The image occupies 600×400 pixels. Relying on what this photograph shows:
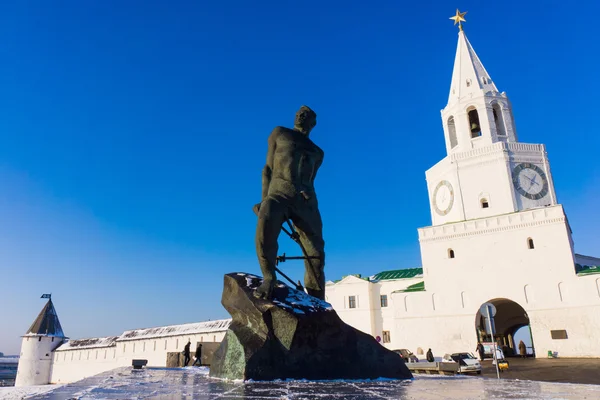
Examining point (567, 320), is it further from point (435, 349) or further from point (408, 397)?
point (408, 397)

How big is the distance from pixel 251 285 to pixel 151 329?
138 feet

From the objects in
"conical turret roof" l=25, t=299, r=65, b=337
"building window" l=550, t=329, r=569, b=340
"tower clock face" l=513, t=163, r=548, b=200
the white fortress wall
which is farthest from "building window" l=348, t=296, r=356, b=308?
"conical turret roof" l=25, t=299, r=65, b=337

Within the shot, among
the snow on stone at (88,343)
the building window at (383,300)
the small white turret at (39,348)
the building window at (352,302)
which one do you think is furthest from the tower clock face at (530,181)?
the small white turret at (39,348)

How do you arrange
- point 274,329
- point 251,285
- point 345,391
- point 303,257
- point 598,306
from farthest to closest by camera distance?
point 598,306 → point 303,257 → point 251,285 → point 274,329 → point 345,391

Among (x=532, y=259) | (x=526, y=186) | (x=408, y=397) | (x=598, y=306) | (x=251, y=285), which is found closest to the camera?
(x=408, y=397)

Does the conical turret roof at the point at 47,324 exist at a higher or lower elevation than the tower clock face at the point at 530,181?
lower

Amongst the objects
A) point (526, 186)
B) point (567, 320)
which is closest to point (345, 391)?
point (567, 320)

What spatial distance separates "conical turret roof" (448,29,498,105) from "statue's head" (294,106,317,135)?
2835 centimetres

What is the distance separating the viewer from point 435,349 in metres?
27.1

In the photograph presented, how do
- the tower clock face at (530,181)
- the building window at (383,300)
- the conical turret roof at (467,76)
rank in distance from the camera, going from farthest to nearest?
the building window at (383,300) < the conical turret roof at (467,76) < the tower clock face at (530,181)

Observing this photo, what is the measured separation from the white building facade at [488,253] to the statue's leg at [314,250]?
2395 centimetres

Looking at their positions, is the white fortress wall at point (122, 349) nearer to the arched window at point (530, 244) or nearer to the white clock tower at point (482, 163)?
the white clock tower at point (482, 163)

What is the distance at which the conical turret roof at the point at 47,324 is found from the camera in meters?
44.3

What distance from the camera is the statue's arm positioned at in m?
6.34
